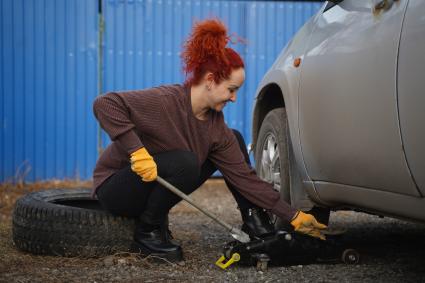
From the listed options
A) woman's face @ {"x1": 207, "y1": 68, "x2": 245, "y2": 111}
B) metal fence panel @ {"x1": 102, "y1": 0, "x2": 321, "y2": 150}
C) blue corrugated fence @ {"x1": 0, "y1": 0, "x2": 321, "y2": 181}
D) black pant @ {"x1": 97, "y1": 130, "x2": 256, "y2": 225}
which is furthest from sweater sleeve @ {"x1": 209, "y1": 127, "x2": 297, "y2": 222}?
metal fence panel @ {"x1": 102, "y1": 0, "x2": 321, "y2": 150}

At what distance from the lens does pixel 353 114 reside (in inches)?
108

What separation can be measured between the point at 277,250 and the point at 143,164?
0.77 m

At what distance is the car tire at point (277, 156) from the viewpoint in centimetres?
347

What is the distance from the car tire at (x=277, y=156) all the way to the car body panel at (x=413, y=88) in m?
1.10

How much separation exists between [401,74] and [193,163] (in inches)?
45.0

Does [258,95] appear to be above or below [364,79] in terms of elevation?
below

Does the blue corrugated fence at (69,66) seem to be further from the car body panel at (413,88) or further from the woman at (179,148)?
the car body panel at (413,88)

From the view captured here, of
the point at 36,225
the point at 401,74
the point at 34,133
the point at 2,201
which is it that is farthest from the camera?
the point at 34,133

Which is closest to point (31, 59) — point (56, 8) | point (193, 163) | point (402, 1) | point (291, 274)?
point (56, 8)

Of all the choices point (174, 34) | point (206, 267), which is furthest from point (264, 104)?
point (174, 34)

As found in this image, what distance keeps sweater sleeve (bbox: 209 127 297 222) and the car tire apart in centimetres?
16

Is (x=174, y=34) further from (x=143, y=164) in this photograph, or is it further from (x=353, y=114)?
(x=353, y=114)

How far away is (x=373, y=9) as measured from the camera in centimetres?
270

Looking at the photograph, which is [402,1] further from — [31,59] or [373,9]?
[31,59]
